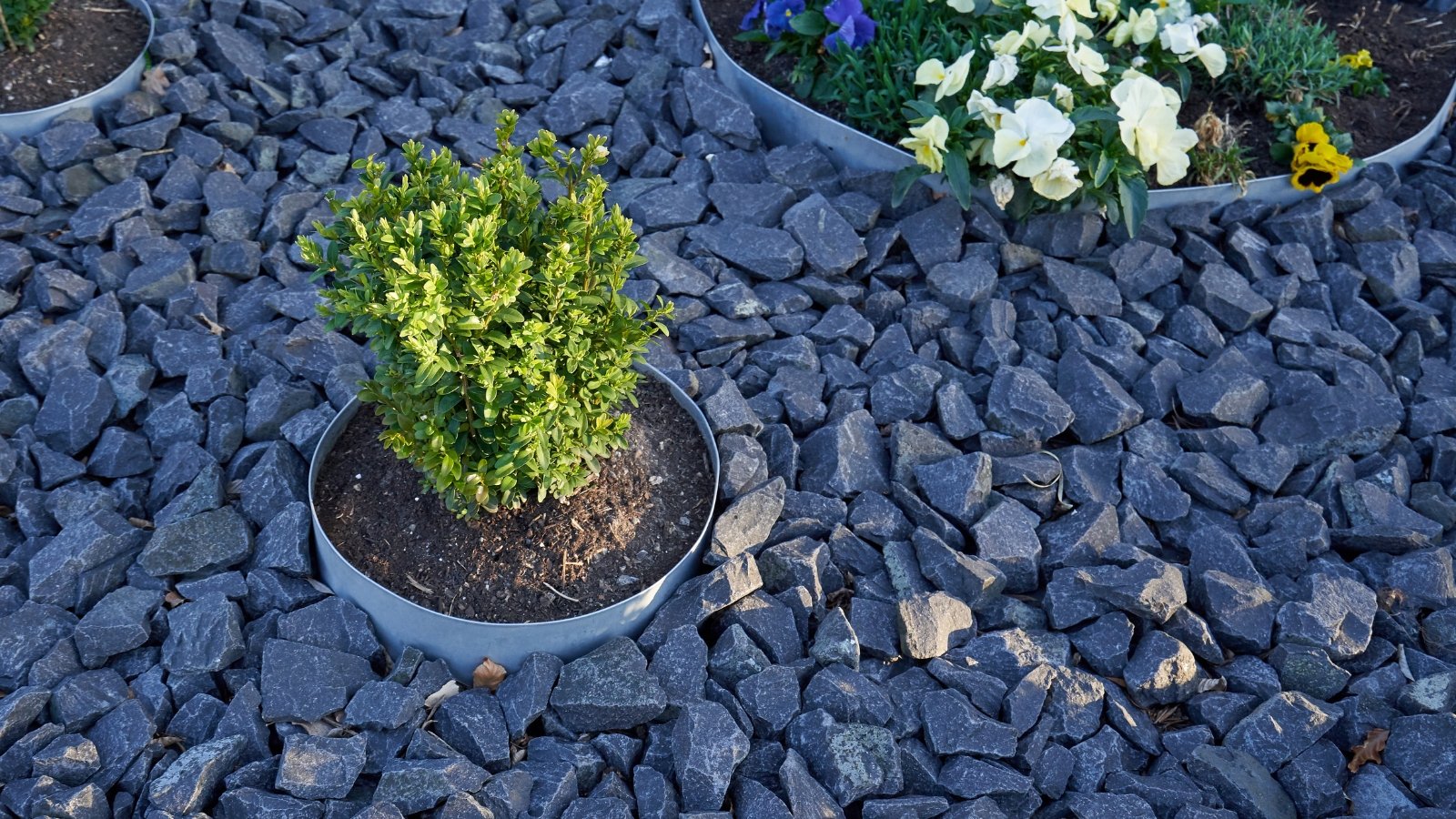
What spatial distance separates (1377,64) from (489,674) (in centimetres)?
365

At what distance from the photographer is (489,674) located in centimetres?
255

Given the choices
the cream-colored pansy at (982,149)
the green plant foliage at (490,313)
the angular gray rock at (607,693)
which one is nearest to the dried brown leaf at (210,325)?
the green plant foliage at (490,313)

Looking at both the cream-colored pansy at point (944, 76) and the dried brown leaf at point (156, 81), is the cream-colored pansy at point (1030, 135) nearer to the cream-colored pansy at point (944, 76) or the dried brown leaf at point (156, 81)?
the cream-colored pansy at point (944, 76)

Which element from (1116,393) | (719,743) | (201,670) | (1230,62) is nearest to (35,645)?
(201,670)

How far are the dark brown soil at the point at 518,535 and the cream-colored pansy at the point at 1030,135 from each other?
1.30 meters

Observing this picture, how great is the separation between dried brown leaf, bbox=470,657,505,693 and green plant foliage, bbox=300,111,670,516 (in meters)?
0.34

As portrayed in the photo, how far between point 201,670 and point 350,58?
2.38 metres

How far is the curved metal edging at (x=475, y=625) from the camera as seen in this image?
2.50 meters

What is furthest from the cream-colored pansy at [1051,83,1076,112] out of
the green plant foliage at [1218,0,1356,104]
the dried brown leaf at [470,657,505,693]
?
the dried brown leaf at [470,657,505,693]

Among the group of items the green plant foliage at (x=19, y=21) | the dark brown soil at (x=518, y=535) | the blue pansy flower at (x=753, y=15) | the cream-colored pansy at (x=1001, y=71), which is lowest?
the dark brown soil at (x=518, y=535)

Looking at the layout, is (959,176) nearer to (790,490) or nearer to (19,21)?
(790,490)

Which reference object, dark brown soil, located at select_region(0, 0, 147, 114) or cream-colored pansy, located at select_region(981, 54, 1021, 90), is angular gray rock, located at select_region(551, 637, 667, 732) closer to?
cream-colored pansy, located at select_region(981, 54, 1021, 90)

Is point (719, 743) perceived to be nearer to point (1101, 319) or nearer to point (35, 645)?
point (35, 645)

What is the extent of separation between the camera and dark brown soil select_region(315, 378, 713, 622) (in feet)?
8.50
